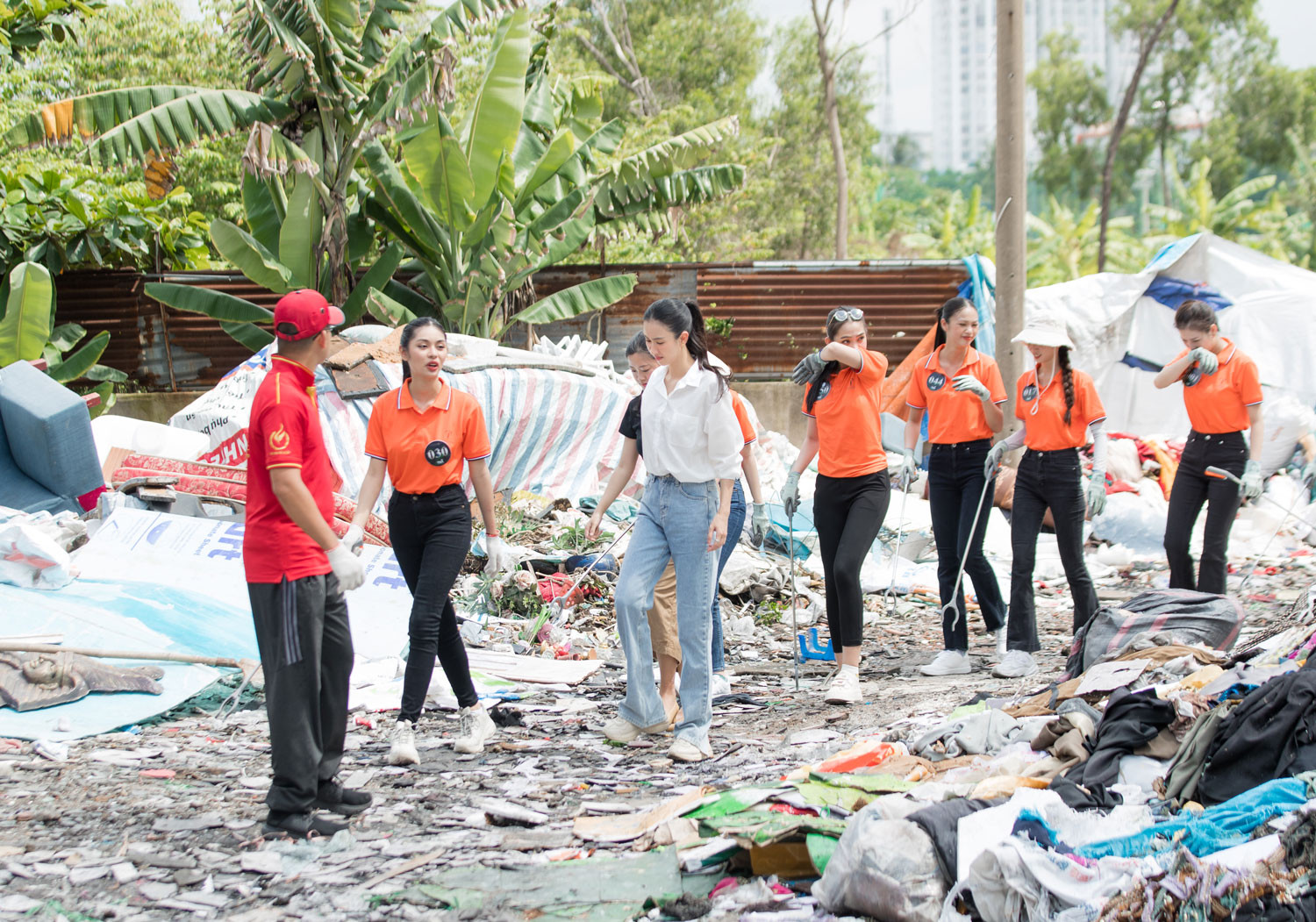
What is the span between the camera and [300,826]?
3674 millimetres

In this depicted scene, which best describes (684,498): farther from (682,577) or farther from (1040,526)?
(1040,526)

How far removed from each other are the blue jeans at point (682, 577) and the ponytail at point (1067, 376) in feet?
7.31

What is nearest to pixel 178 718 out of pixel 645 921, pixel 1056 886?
pixel 645 921

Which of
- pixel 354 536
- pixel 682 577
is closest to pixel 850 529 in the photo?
pixel 682 577

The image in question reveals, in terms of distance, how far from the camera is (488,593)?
23.7 ft

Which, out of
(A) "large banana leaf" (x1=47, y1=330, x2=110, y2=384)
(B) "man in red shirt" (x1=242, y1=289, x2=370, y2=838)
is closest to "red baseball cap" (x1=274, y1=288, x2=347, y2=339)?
(B) "man in red shirt" (x1=242, y1=289, x2=370, y2=838)

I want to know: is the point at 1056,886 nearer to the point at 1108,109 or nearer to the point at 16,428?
the point at 16,428

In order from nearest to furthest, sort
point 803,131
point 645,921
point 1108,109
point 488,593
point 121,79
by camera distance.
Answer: point 645,921 < point 488,593 < point 121,79 < point 803,131 < point 1108,109

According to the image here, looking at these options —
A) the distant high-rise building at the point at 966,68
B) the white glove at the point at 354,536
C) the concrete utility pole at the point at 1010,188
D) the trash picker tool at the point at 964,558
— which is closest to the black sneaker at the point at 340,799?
the white glove at the point at 354,536

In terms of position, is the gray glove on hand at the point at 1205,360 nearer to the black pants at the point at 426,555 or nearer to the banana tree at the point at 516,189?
the black pants at the point at 426,555

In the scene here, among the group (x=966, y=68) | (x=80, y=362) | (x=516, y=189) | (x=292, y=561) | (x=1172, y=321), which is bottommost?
(x=292, y=561)

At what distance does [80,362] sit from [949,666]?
923cm

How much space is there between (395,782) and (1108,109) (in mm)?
44967

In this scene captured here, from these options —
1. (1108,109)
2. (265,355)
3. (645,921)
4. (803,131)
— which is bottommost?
(645,921)
